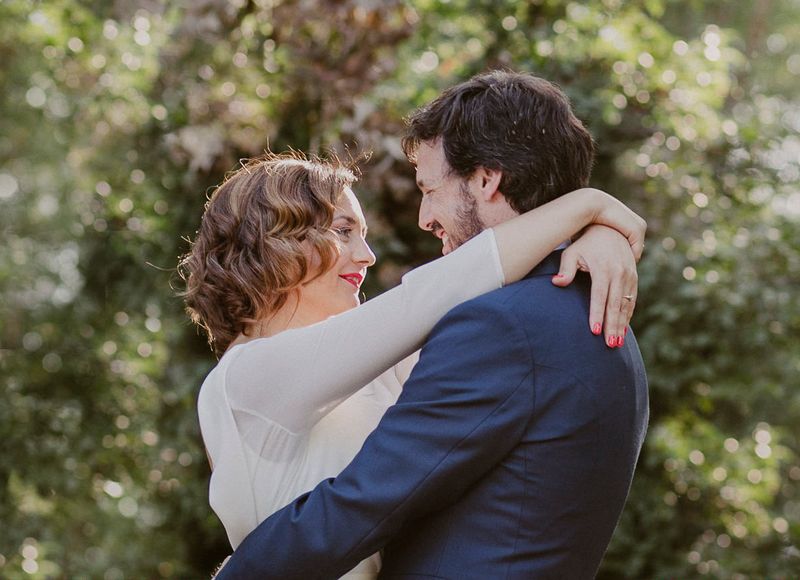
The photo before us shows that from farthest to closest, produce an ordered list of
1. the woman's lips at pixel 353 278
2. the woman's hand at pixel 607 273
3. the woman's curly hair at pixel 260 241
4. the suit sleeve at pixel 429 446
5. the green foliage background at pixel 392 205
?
the green foliage background at pixel 392 205
the woman's lips at pixel 353 278
the woman's curly hair at pixel 260 241
the woman's hand at pixel 607 273
the suit sleeve at pixel 429 446

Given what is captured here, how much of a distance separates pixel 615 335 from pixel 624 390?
0.10 m

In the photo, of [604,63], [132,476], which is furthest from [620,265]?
[132,476]

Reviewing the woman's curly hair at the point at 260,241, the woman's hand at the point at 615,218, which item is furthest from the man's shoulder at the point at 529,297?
the woman's curly hair at the point at 260,241

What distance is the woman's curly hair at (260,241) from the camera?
221 centimetres

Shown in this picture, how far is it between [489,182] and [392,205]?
2.72 meters

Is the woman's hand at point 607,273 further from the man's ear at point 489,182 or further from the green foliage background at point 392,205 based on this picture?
the green foliage background at point 392,205

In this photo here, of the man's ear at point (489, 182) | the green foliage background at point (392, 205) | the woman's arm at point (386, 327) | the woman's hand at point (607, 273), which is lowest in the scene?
the green foliage background at point (392, 205)

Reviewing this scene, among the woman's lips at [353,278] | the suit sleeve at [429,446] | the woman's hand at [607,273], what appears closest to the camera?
the suit sleeve at [429,446]

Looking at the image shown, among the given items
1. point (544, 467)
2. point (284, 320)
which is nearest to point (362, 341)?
point (544, 467)

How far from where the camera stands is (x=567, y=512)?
5.59 feet

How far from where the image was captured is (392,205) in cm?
461

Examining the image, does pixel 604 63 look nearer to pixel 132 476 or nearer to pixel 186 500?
pixel 186 500

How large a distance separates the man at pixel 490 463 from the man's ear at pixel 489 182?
0.19 metres

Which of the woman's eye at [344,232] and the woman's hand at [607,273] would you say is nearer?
the woman's hand at [607,273]
